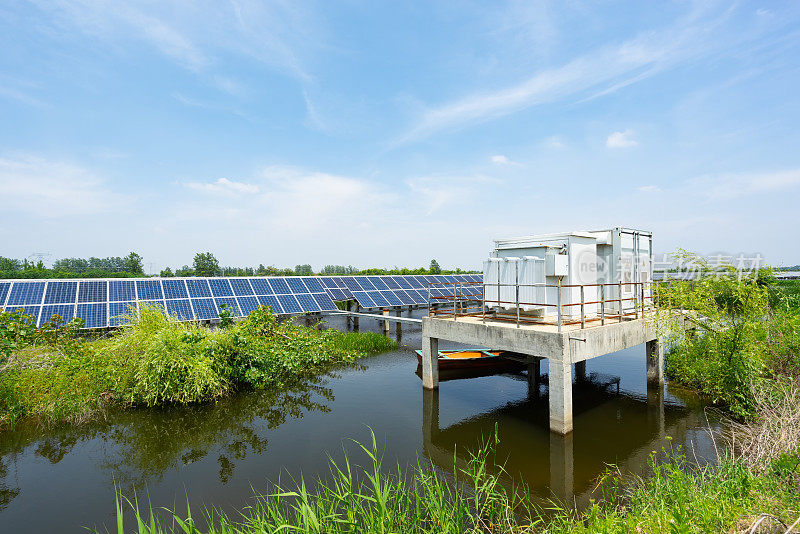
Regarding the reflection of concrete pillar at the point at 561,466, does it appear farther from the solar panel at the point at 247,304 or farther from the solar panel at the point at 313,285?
the solar panel at the point at 313,285

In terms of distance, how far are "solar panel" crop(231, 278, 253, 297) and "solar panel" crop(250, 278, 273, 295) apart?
346 mm

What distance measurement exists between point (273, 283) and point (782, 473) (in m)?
23.8

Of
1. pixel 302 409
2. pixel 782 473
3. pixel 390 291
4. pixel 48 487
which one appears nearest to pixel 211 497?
pixel 48 487

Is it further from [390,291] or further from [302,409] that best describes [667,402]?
[390,291]

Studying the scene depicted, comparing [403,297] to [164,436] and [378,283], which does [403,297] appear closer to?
[378,283]

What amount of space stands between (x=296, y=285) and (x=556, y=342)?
19203mm

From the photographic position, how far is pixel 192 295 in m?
21.0

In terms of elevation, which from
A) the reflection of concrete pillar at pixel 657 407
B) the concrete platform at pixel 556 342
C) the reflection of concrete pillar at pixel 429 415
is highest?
the concrete platform at pixel 556 342

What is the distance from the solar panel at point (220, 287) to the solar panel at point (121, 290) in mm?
3740

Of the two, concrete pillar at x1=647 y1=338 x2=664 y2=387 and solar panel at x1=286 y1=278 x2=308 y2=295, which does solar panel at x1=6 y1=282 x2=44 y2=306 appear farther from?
concrete pillar at x1=647 y1=338 x2=664 y2=387

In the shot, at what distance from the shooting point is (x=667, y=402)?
1271cm

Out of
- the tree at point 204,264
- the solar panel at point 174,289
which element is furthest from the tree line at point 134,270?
the solar panel at point 174,289

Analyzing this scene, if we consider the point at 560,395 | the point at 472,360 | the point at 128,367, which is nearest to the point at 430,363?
the point at 472,360

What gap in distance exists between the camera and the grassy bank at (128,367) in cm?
1133
